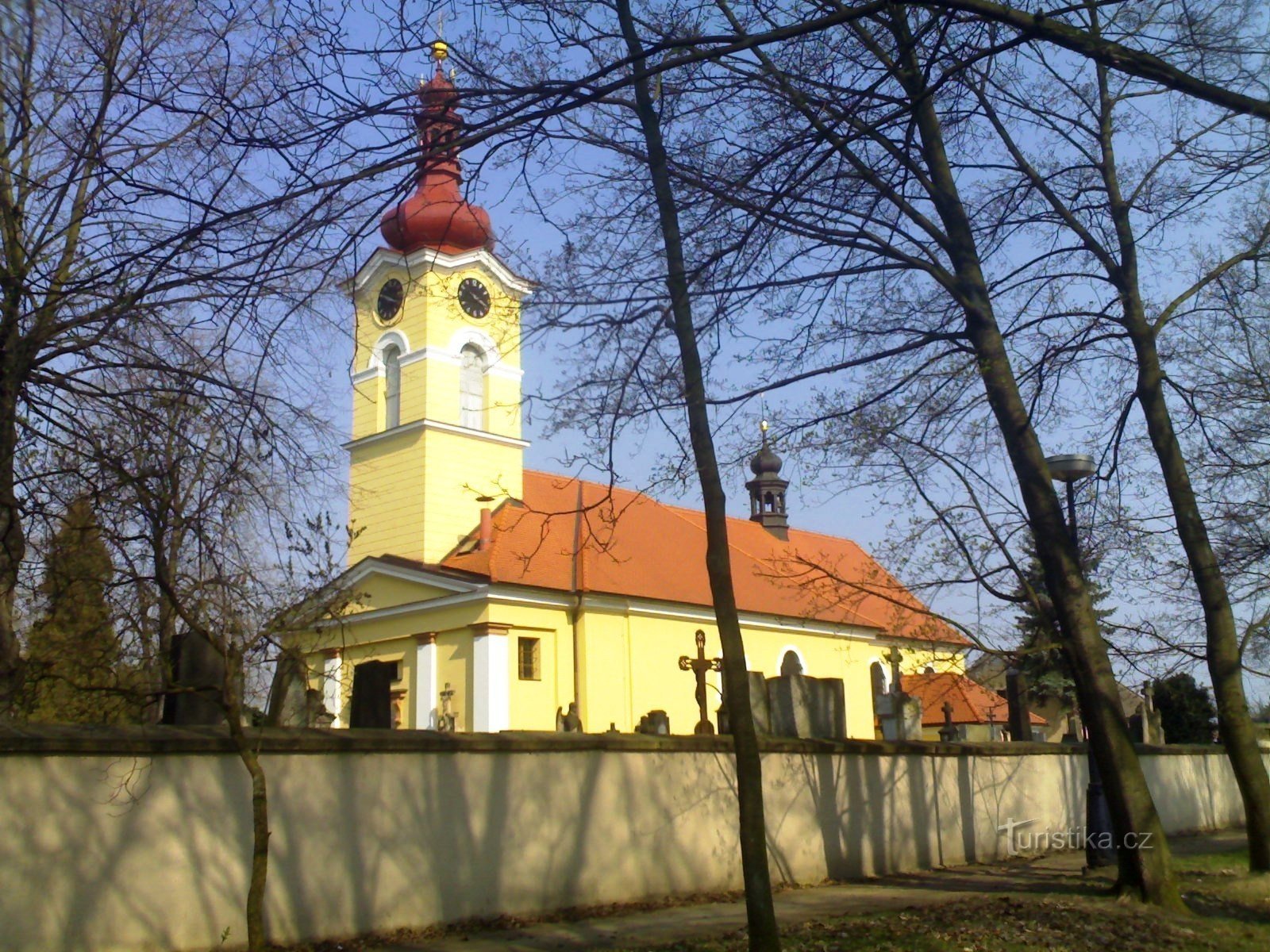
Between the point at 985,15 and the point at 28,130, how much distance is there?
22.6ft

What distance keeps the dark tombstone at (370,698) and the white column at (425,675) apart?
75.2 feet

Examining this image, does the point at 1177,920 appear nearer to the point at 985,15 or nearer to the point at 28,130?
the point at 985,15

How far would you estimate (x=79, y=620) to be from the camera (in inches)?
417

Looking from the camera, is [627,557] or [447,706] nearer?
[627,557]

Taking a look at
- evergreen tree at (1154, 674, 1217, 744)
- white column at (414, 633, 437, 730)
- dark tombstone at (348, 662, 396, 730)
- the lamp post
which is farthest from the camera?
white column at (414, 633, 437, 730)

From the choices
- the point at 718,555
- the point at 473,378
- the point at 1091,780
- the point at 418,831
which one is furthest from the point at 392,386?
the point at 718,555

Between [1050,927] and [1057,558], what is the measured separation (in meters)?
3.28

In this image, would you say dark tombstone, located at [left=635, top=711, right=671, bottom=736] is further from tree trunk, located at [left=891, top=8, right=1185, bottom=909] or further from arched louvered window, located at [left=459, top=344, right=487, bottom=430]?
arched louvered window, located at [left=459, top=344, right=487, bottom=430]

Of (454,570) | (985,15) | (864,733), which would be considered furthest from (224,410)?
(864,733)

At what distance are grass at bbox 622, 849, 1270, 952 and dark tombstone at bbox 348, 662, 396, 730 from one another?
12.8 ft

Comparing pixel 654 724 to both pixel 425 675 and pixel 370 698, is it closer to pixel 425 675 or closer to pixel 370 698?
pixel 370 698

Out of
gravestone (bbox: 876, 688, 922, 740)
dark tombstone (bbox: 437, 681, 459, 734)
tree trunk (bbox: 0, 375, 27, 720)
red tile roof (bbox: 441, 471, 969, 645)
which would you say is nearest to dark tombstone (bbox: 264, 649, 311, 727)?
tree trunk (bbox: 0, 375, 27, 720)

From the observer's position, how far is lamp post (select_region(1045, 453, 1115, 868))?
42.7ft

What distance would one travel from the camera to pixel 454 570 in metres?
35.3
